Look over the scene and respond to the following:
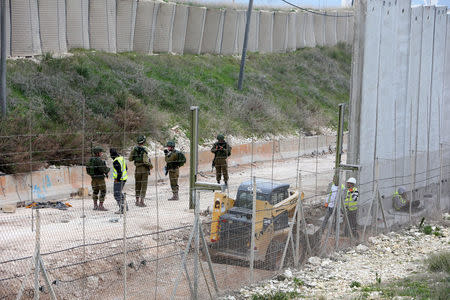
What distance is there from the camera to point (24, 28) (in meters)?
24.6

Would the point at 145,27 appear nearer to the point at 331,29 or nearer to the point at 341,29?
the point at 331,29

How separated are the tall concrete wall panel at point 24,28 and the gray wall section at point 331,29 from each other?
1136 inches

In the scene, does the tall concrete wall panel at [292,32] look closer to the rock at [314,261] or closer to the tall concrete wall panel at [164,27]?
the tall concrete wall panel at [164,27]

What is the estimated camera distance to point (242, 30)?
38.9 meters

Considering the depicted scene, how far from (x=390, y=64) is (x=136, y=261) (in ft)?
33.3

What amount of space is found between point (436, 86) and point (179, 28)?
16.4 metres

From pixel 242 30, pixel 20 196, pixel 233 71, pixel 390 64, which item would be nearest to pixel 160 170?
pixel 20 196

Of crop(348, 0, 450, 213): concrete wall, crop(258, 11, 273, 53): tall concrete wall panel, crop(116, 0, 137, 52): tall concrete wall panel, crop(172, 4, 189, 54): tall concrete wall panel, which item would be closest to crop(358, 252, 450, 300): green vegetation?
crop(348, 0, 450, 213): concrete wall

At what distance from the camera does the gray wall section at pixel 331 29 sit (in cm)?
4931

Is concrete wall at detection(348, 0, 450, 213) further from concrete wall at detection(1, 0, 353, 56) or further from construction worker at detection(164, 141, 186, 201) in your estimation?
concrete wall at detection(1, 0, 353, 56)

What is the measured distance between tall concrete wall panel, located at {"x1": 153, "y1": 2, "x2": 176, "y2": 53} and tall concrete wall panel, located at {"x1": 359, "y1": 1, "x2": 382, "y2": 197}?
57.1 feet

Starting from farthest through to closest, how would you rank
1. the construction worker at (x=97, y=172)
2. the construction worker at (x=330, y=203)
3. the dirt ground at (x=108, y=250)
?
the construction worker at (x=97, y=172)
the construction worker at (x=330, y=203)
the dirt ground at (x=108, y=250)

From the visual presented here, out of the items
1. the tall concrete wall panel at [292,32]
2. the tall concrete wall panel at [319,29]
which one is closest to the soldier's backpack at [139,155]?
the tall concrete wall panel at [292,32]

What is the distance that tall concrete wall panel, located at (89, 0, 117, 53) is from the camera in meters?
28.6
